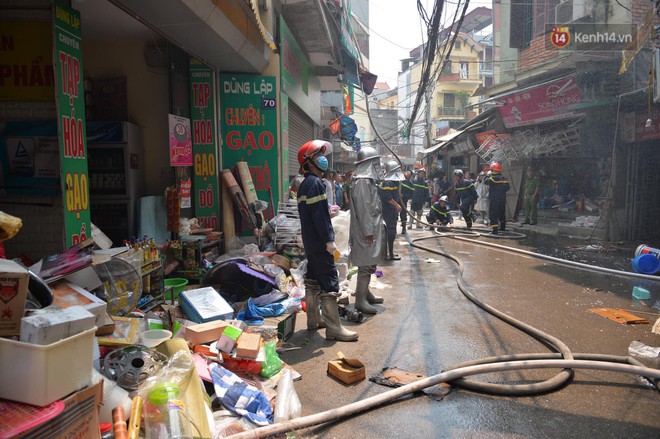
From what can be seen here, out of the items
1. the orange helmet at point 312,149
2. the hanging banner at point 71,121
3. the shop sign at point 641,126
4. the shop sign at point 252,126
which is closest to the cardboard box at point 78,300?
the hanging banner at point 71,121

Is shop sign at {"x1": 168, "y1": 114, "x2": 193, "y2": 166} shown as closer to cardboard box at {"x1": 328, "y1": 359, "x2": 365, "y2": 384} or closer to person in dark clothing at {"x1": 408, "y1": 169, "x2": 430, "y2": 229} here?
cardboard box at {"x1": 328, "y1": 359, "x2": 365, "y2": 384}

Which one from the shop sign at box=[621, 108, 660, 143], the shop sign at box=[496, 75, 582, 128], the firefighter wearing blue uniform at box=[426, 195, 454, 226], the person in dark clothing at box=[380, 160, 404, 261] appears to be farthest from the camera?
the firefighter wearing blue uniform at box=[426, 195, 454, 226]

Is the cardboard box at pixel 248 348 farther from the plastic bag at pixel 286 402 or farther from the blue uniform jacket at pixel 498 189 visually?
the blue uniform jacket at pixel 498 189

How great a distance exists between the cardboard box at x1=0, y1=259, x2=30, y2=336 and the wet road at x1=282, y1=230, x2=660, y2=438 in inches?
68.4

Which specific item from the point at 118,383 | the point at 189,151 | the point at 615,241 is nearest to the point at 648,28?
the point at 615,241

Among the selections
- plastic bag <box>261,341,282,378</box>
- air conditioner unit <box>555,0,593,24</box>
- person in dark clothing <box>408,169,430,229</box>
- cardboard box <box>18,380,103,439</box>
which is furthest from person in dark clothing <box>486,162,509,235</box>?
cardboard box <box>18,380,103,439</box>

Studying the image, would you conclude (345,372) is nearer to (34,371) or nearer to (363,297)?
(363,297)

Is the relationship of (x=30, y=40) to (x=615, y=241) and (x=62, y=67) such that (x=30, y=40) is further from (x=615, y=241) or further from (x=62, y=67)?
(x=615, y=241)

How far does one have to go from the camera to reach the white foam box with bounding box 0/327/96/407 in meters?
1.85

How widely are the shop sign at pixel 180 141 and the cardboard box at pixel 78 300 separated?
12.5 feet

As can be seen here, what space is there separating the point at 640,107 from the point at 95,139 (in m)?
11.3

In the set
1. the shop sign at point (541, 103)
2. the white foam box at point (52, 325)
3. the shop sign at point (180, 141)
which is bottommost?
the white foam box at point (52, 325)

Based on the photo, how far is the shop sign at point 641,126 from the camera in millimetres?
9703

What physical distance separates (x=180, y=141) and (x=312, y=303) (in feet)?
12.0
